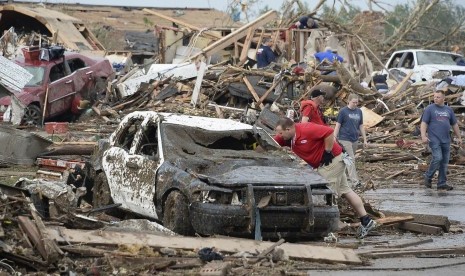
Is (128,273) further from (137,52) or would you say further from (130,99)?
(137,52)

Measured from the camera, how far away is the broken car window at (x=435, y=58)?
3584cm

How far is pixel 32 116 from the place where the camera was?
92.0 ft

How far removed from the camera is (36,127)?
2778cm

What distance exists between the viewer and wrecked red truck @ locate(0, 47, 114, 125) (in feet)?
91.4

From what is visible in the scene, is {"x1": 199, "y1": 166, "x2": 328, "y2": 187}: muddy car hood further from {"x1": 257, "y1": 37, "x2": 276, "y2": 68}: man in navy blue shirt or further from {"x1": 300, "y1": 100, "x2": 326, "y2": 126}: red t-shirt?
{"x1": 257, "y1": 37, "x2": 276, "y2": 68}: man in navy blue shirt

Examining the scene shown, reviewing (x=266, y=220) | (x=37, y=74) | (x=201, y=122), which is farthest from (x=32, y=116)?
(x=266, y=220)

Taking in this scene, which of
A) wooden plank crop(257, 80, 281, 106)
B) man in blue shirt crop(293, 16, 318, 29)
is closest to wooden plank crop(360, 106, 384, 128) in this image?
wooden plank crop(257, 80, 281, 106)

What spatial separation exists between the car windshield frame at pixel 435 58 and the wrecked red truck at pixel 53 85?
34.8 feet

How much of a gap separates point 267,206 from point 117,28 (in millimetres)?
43606

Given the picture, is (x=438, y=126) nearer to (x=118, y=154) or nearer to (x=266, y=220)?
(x=118, y=154)

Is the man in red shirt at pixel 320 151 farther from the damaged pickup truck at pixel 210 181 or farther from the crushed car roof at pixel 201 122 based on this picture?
the crushed car roof at pixel 201 122

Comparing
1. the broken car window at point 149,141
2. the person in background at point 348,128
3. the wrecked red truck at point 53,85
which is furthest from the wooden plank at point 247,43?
the broken car window at point 149,141

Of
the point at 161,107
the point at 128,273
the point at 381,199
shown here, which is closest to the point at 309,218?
the point at 128,273

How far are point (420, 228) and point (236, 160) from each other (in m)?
2.40
